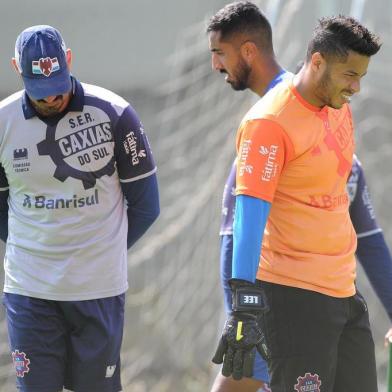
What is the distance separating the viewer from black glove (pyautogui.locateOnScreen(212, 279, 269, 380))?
147 inches

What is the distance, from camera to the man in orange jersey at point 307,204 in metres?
3.90

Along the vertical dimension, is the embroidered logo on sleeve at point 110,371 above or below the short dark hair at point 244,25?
below

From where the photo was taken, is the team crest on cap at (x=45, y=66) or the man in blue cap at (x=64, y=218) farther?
the man in blue cap at (x=64, y=218)

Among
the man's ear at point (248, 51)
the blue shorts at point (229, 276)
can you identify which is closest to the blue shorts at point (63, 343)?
the blue shorts at point (229, 276)

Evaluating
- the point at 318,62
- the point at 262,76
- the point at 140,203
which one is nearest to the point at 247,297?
the point at 140,203

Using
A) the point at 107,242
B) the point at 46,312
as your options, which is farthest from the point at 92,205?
the point at 46,312

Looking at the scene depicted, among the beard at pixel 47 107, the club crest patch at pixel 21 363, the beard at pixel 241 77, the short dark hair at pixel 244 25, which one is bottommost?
the club crest patch at pixel 21 363

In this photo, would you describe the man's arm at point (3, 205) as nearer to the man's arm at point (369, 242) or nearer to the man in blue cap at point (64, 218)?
the man in blue cap at point (64, 218)

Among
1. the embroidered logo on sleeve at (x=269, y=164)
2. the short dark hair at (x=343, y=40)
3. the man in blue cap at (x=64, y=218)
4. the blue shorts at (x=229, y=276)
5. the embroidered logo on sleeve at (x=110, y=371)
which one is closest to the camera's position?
the embroidered logo on sleeve at (x=269, y=164)

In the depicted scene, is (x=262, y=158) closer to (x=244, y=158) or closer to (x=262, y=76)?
(x=244, y=158)

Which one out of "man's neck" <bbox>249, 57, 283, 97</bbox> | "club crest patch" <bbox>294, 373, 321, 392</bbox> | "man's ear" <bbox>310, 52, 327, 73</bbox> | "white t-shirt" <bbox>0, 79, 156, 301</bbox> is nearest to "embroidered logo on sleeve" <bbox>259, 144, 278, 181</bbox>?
"man's ear" <bbox>310, 52, 327, 73</bbox>

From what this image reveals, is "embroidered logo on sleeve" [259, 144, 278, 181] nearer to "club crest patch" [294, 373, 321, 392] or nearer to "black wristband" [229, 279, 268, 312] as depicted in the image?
"black wristband" [229, 279, 268, 312]

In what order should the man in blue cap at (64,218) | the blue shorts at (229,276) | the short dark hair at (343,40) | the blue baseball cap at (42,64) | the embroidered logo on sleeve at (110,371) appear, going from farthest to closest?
1. the blue shorts at (229,276)
2. the embroidered logo on sleeve at (110,371)
3. the man in blue cap at (64,218)
4. the blue baseball cap at (42,64)
5. the short dark hair at (343,40)

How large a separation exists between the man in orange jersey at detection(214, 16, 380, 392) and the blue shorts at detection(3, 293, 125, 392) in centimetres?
66
